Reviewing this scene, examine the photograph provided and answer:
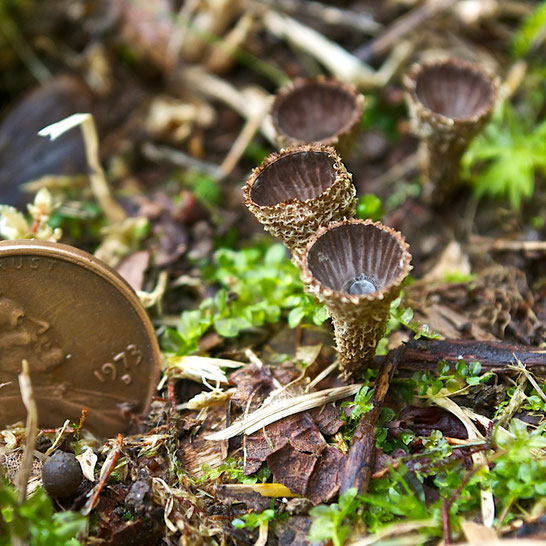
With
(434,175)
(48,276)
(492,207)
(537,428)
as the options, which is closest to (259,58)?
(434,175)

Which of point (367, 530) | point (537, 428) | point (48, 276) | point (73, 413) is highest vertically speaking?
point (48, 276)

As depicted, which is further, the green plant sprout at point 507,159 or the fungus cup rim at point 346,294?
the green plant sprout at point 507,159

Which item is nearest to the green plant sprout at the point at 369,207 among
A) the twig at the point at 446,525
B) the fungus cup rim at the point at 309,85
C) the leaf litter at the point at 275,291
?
the leaf litter at the point at 275,291

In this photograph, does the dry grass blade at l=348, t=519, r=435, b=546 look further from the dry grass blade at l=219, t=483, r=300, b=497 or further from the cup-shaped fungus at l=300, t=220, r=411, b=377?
the cup-shaped fungus at l=300, t=220, r=411, b=377

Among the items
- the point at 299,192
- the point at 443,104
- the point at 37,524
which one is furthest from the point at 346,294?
the point at 443,104

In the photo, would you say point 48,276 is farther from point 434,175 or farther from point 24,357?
point 434,175

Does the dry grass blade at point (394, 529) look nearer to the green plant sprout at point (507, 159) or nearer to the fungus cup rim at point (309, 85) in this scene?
the fungus cup rim at point (309, 85)
